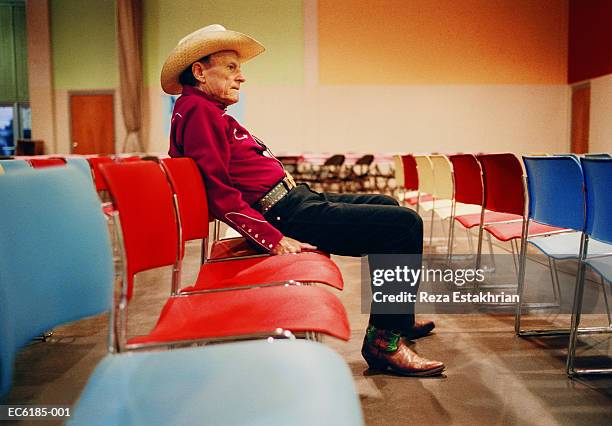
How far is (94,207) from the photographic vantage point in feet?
4.18

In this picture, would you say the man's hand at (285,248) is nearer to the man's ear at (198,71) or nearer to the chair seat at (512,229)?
the man's ear at (198,71)

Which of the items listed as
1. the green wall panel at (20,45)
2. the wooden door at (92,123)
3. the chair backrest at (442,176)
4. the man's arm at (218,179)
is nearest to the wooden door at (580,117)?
the chair backrest at (442,176)

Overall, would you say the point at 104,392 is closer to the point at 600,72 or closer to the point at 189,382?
the point at 189,382

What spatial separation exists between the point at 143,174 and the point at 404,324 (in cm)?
119

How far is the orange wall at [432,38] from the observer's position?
13.5m

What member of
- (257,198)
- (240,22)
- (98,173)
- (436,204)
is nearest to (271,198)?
(257,198)

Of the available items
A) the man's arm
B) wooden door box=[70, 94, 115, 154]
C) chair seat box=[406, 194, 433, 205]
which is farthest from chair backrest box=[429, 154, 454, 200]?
wooden door box=[70, 94, 115, 154]

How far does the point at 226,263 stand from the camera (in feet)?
7.47

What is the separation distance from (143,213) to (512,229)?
2419 mm

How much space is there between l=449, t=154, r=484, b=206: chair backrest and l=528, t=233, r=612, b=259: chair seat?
71cm

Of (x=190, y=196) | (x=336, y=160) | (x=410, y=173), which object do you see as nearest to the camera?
(x=190, y=196)

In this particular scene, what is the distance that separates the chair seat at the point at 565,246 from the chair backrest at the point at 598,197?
303 mm

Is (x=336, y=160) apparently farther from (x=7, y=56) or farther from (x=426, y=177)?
(x=7, y=56)

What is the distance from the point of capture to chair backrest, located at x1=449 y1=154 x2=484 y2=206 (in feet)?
12.6
